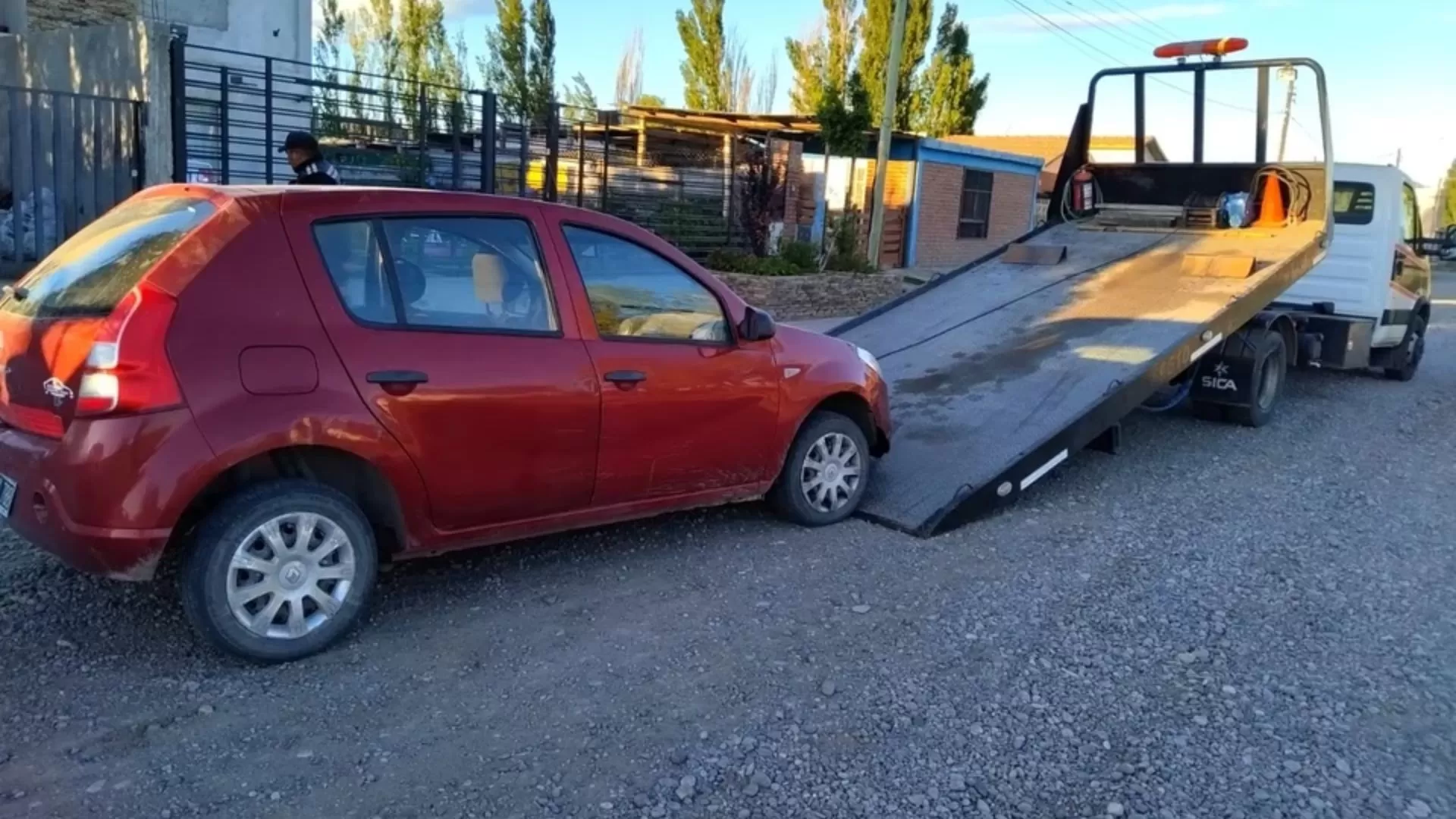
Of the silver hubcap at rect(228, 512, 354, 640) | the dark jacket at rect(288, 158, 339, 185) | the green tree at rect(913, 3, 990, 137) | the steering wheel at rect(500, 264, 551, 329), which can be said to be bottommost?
the silver hubcap at rect(228, 512, 354, 640)

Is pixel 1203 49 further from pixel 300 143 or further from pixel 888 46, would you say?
pixel 888 46

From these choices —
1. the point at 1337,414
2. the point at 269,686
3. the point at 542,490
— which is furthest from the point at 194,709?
the point at 1337,414

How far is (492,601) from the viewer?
4.82 m

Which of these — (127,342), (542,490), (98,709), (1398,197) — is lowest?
(98,709)

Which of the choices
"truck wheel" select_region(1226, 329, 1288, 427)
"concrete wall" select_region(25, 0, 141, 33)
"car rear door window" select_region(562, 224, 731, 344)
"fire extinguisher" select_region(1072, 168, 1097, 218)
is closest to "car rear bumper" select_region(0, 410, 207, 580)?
"car rear door window" select_region(562, 224, 731, 344)

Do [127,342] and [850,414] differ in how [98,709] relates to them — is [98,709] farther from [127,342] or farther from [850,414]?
[850,414]

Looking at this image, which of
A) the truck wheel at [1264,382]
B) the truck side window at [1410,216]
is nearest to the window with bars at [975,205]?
the truck side window at [1410,216]

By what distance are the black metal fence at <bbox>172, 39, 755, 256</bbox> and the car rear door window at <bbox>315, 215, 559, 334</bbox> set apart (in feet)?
26.0

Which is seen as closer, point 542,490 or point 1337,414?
point 542,490

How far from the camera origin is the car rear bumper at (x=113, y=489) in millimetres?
3707

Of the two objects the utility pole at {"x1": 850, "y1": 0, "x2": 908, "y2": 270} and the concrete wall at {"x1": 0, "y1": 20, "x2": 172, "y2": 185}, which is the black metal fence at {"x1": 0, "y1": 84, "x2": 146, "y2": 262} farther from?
the utility pole at {"x1": 850, "y1": 0, "x2": 908, "y2": 270}

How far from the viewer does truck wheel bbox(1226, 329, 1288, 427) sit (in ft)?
29.8

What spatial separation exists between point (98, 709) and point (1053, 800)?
307cm

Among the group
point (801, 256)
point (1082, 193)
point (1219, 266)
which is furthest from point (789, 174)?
point (1219, 266)
